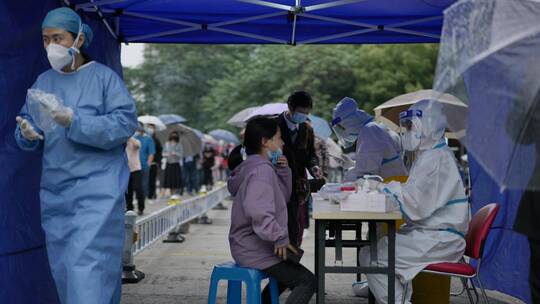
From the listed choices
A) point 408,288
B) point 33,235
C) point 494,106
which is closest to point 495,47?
point 494,106

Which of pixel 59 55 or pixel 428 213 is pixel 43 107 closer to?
pixel 59 55

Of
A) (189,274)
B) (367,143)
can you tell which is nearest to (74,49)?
(367,143)

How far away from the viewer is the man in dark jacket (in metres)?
6.61

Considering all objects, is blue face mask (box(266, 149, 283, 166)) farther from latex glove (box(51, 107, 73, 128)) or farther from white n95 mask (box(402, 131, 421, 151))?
latex glove (box(51, 107, 73, 128))

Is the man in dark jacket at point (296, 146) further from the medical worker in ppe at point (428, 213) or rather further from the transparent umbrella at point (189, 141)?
the transparent umbrella at point (189, 141)

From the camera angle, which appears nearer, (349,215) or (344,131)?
(349,215)

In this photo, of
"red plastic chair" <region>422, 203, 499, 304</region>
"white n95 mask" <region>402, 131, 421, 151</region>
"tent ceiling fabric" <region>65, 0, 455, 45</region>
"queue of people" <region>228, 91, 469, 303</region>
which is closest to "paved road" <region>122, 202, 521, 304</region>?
"queue of people" <region>228, 91, 469, 303</region>

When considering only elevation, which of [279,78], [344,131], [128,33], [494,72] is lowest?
[344,131]

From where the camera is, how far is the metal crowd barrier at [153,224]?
7879mm

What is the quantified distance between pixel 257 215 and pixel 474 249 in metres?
1.74

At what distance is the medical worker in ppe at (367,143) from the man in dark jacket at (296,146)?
0.77 metres

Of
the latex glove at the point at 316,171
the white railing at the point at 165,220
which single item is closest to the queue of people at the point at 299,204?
the latex glove at the point at 316,171

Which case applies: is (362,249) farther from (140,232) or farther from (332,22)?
(140,232)

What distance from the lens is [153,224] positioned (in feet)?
33.1
